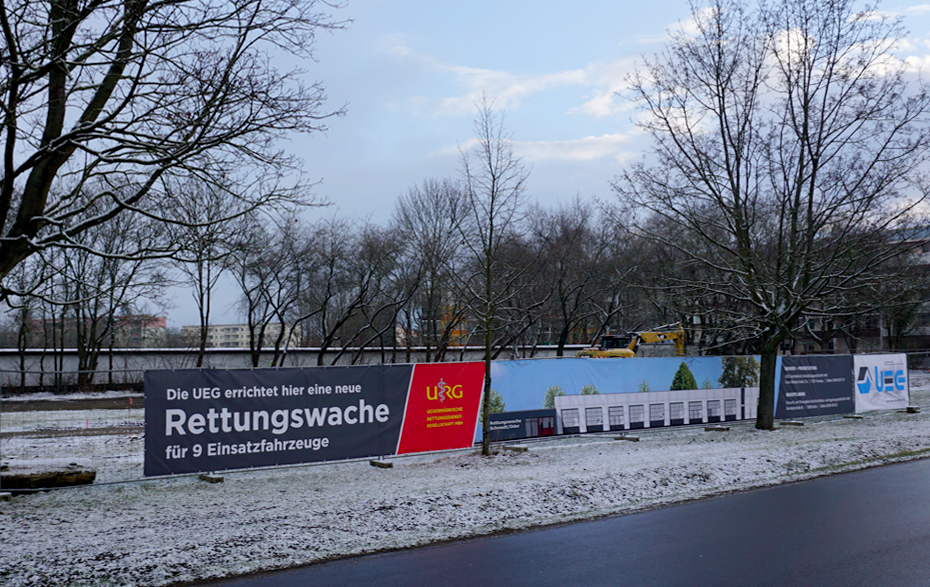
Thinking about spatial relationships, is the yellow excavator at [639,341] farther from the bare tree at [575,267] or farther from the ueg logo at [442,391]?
the ueg logo at [442,391]

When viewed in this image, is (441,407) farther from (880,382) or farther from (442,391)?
(880,382)

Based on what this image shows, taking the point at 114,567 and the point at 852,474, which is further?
the point at 852,474

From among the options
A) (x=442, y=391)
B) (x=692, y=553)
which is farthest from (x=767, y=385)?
(x=692, y=553)

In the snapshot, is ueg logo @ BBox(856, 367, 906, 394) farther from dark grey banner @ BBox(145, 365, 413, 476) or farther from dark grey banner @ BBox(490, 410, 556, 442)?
dark grey banner @ BBox(145, 365, 413, 476)

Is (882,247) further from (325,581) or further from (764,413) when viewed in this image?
(325,581)

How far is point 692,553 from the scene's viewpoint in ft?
24.8

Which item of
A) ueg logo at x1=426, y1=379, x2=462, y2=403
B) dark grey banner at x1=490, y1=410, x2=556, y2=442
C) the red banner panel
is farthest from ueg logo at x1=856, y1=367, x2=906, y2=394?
ueg logo at x1=426, y1=379, x2=462, y2=403

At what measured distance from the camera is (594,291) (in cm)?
4809

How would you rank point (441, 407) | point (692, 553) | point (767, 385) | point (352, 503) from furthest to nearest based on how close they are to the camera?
point (767, 385), point (441, 407), point (352, 503), point (692, 553)

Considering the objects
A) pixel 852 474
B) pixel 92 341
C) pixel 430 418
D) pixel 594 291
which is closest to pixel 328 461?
pixel 430 418

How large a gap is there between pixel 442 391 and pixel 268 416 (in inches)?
143

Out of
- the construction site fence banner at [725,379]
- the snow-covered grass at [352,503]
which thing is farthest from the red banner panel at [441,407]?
the construction site fence banner at [725,379]

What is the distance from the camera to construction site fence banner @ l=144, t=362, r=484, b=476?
36.1 feet

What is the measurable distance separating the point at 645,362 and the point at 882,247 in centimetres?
699
